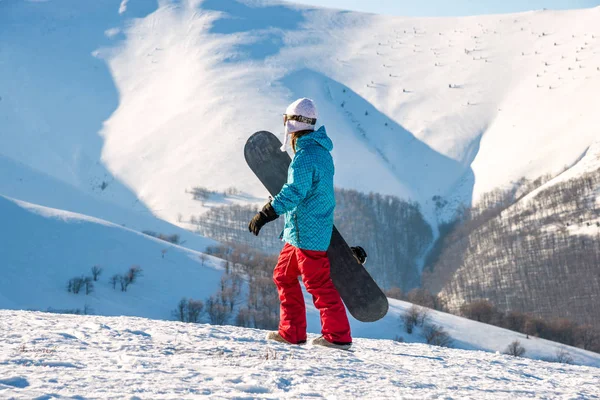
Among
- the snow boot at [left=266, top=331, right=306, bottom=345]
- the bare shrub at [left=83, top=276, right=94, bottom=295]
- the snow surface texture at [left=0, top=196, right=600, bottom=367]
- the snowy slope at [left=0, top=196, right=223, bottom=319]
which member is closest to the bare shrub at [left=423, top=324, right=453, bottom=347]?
the snow surface texture at [left=0, top=196, right=600, bottom=367]

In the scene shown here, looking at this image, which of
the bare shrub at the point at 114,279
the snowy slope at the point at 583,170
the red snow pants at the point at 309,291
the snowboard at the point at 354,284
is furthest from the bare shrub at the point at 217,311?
the snowy slope at the point at 583,170

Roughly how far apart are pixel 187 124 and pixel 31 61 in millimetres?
66821

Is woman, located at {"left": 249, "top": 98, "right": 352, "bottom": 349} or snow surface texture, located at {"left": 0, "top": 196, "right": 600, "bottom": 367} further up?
snow surface texture, located at {"left": 0, "top": 196, "right": 600, "bottom": 367}

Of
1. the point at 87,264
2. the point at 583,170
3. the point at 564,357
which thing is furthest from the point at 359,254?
the point at 583,170

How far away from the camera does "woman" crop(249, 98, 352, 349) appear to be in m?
6.64

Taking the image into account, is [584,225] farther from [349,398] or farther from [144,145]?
[349,398]

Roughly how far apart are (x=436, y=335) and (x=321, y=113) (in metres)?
105

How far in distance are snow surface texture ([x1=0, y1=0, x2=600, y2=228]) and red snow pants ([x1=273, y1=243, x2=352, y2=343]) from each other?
123020mm

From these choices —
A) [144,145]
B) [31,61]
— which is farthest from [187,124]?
[31,61]

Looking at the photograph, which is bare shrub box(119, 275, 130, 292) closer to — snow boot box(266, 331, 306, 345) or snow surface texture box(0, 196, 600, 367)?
snow surface texture box(0, 196, 600, 367)

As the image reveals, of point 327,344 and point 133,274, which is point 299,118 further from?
point 133,274

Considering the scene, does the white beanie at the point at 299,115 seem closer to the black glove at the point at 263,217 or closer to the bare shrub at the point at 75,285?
the black glove at the point at 263,217

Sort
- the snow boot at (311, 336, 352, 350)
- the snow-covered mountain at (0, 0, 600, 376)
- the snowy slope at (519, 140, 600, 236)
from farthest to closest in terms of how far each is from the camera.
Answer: the snow-covered mountain at (0, 0, 600, 376) < the snowy slope at (519, 140, 600, 236) < the snow boot at (311, 336, 352, 350)

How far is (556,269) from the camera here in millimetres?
108125
